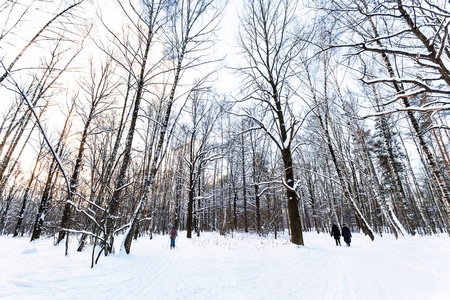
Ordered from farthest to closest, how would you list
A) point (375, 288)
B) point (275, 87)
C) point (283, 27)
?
point (275, 87) → point (283, 27) → point (375, 288)

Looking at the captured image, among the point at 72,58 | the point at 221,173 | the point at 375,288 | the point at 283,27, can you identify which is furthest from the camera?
the point at 221,173

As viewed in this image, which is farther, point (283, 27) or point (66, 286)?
point (283, 27)

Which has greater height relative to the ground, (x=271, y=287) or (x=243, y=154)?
(x=243, y=154)

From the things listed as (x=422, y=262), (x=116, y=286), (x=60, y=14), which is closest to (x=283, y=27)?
(x=60, y=14)

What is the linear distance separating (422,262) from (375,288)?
240 centimetres

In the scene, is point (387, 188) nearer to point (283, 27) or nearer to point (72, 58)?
point (283, 27)

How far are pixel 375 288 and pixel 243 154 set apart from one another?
1861 centimetres

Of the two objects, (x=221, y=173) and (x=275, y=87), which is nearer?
(x=275, y=87)

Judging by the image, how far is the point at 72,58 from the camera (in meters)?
6.30

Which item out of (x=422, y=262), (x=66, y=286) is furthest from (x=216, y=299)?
(x=422, y=262)

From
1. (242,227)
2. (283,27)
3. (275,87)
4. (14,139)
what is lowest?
(242,227)

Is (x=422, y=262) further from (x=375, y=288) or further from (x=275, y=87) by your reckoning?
(x=275, y=87)

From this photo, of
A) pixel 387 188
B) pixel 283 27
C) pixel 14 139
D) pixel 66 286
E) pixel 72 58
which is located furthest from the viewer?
pixel 387 188

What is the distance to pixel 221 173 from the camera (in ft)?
91.5
